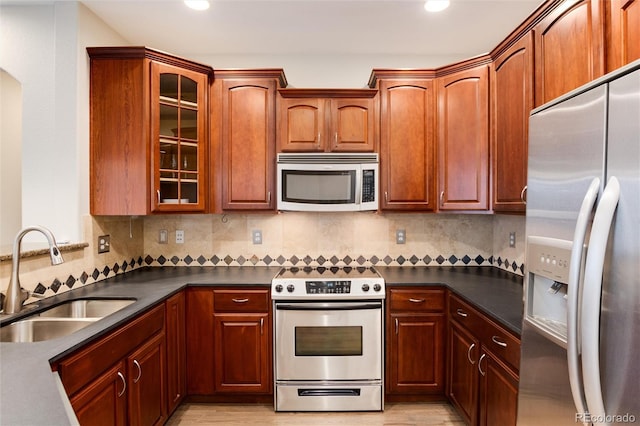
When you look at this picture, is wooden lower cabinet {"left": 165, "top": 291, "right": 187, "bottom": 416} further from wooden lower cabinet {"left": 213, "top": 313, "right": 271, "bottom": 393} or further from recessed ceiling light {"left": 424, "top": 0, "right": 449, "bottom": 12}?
recessed ceiling light {"left": 424, "top": 0, "right": 449, "bottom": 12}

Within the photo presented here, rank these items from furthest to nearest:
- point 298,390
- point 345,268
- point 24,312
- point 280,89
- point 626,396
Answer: point 345,268 → point 280,89 → point 298,390 → point 24,312 → point 626,396

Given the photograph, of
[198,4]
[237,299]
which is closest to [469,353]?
[237,299]

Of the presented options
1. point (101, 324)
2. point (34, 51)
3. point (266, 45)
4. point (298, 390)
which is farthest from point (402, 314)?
point (34, 51)

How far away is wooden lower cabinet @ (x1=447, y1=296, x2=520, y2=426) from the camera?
5.08 feet

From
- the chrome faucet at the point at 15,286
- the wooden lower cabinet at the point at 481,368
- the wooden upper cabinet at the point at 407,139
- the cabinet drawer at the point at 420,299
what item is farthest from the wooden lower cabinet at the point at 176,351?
the wooden lower cabinet at the point at 481,368

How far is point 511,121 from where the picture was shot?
208 centimetres

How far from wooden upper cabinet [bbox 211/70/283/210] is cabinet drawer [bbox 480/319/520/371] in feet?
5.97

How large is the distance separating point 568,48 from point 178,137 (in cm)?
243

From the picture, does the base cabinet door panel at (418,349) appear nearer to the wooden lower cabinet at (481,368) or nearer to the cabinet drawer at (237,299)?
the wooden lower cabinet at (481,368)

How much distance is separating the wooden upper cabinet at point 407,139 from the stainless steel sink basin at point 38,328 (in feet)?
7.00

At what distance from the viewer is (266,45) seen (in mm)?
2824

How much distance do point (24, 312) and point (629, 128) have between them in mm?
2451

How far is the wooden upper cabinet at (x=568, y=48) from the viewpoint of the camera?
4.62ft

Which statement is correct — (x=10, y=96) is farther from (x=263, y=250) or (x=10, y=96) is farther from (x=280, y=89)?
(x=263, y=250)
